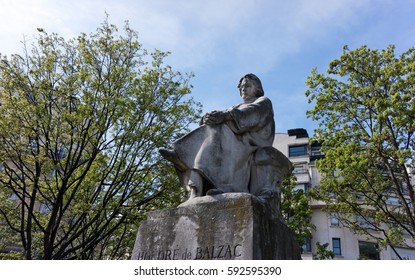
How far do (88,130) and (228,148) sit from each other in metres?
9.72

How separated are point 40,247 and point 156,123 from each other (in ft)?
25.6

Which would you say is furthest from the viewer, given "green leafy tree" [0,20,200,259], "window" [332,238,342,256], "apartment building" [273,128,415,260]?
"window" [332,238,342,256]

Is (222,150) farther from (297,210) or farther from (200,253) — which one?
(297,210)

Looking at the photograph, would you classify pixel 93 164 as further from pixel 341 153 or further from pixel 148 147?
pixel 341 153

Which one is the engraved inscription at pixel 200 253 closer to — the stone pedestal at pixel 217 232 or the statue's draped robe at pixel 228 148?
the stone pedestal at pixel 217 232

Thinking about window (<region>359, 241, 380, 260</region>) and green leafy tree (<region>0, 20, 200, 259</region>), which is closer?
green leafy tree (<region>0, 20, 200, 259</region>)

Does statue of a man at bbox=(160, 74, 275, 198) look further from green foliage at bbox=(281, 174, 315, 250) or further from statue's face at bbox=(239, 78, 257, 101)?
green foliage at bbox=(281, 174, 315, 250)

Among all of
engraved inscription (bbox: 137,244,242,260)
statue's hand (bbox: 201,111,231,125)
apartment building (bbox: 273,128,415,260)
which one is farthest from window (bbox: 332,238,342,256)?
engraved inscription (bbox: 137,244,242,260)

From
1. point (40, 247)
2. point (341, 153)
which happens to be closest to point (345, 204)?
point (341, 153)

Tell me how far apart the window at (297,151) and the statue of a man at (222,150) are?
36896 mm

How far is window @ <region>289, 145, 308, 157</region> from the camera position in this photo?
42.0 meters

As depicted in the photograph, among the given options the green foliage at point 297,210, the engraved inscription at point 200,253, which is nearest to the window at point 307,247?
the green foliage at point 297,210

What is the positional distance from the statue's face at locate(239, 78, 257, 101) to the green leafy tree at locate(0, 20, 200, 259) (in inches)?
331

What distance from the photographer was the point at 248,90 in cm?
676
